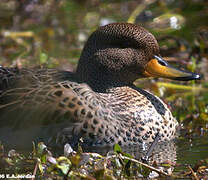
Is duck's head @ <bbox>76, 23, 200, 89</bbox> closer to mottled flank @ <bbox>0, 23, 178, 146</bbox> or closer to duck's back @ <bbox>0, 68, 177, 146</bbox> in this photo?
mottled flank @ <bbox>0, 23, 178, 146</bbox>

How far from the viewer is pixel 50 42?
31.5 feet

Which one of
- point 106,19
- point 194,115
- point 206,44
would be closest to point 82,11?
point 106,19

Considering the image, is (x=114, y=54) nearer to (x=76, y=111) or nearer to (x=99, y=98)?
(x=99, y=98)

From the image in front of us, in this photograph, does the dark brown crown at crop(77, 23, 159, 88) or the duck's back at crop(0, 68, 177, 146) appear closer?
the duck's back at crop(0, 68, 177, 146)

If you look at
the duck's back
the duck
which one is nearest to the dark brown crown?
the duck

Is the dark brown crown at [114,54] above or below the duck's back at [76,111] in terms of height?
above

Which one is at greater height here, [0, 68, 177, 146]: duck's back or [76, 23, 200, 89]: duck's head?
[76, 23, 200, 89]: duck's head

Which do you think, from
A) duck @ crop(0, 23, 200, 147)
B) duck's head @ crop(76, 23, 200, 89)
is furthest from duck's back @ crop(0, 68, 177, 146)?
duck's head @ crop(76, 23, 200, 89)

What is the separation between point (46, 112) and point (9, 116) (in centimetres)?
36

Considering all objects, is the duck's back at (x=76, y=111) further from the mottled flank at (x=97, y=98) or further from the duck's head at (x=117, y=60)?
the duck's head at (x=117, y=60)

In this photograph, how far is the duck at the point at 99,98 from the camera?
555 centimetres

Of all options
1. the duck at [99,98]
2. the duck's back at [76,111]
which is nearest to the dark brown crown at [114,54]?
the duck at [99,98]

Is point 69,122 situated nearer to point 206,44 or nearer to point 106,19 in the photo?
point 206,44

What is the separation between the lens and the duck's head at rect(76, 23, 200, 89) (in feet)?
19.5
